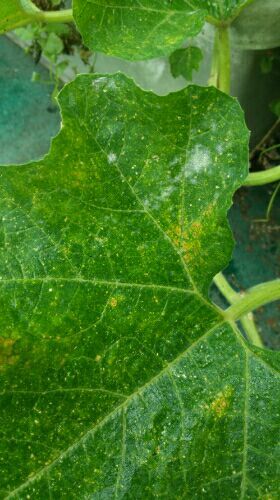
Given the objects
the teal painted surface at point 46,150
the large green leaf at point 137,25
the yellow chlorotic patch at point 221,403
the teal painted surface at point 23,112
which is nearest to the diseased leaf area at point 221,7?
the large green leaf at point 137,25

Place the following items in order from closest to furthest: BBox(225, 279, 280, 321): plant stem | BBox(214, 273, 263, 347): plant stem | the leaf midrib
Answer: the leaf midrib → BBox(225, 279, 280, 321): plant stem → BBox(214, 273, 263, 347): plant stem

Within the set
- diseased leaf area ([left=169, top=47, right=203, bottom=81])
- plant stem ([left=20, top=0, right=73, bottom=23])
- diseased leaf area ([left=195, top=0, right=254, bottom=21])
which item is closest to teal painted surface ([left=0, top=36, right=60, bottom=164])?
diseased leaf area ([left=169, top=47, right=203, bottom=81])

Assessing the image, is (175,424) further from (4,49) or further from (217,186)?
(4,49)

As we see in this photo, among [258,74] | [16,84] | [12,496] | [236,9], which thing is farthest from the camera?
[16,84]

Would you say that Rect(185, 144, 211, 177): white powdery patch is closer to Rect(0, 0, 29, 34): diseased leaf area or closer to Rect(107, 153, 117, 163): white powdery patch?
Rect(107, 153, 117, 163): white powdery patch

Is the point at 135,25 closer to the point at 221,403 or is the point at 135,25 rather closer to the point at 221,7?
the point at 221,7

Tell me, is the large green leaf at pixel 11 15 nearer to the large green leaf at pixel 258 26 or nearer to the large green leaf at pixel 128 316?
the large green leaf at pixel 128 316

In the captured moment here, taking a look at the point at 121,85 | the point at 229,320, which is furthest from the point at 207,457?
the point at 121,85
